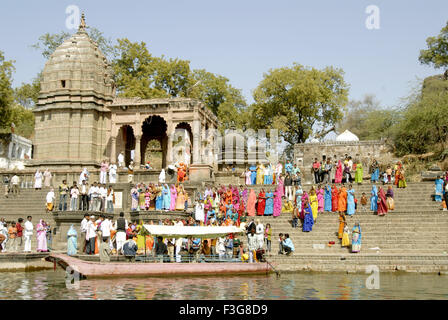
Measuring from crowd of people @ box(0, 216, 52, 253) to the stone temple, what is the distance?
40.2ft

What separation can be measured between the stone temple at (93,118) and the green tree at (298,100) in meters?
8.92

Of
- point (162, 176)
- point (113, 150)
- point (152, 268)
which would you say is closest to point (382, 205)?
point (152, 268)

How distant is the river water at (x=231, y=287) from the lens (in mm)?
12148

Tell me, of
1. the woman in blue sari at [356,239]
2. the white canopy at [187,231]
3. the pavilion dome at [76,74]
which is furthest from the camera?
the pavilion dome at [76,74]

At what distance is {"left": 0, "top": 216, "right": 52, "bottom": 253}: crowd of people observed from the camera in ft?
65.3

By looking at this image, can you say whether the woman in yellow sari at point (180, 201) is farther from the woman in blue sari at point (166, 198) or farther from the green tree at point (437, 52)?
the green tree at point (437, 52)

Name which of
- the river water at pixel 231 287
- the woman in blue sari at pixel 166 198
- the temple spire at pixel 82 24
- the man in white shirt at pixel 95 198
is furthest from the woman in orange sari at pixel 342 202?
the temple spire at pixel 82 24

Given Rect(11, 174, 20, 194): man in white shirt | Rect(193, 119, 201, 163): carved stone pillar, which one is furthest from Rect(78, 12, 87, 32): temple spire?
Rect(11, 174, 20, 194): man in white shirt

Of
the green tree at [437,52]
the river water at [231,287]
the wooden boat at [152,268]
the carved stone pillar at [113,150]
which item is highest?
the green tree at [437,52]

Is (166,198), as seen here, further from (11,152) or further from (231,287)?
(11,152)

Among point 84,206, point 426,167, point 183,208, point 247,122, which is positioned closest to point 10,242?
point 84,206

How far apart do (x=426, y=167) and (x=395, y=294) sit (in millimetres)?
21882

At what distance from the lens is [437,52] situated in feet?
148

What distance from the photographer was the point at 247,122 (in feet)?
161
